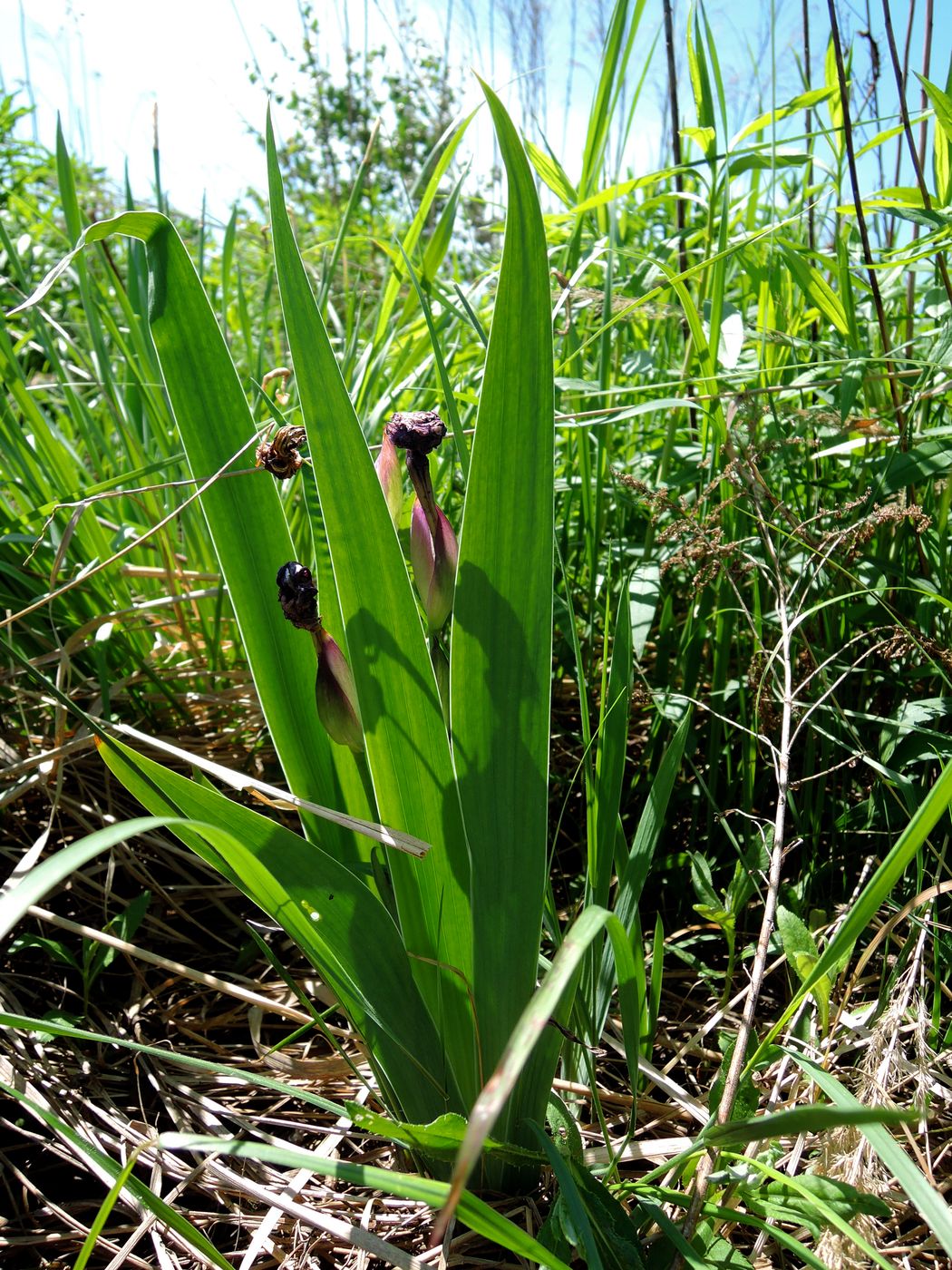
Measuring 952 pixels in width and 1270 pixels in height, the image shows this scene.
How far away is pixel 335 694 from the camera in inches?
25.6

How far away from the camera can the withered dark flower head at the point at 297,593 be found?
2.09 ft

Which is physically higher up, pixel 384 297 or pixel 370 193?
pixel 370 193

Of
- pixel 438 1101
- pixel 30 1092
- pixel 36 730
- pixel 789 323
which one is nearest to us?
pixel 438 1101

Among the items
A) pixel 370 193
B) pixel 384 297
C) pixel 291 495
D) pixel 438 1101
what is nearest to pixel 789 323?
pixel 384 297

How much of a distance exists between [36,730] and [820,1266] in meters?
1.18

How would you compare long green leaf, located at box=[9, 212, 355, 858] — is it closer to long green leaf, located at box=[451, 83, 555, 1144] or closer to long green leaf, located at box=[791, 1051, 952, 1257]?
long green leaf, located at box=[451, 83, 555, 1144]

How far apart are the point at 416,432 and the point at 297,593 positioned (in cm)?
15

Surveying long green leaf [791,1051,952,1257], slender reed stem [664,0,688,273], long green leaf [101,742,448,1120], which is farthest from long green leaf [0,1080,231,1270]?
slender reed stem [664,0,688,273]

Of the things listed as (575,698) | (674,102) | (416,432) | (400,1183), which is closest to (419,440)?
(416,432)

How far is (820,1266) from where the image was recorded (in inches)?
20.3

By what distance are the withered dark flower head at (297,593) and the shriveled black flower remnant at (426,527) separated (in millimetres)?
81

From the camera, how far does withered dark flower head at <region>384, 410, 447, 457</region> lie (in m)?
0.66

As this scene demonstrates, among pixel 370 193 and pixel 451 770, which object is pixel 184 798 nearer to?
pixel 451 770

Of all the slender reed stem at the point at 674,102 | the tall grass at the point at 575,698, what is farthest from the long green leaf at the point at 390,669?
the slender reed stem at the point at 674,102
